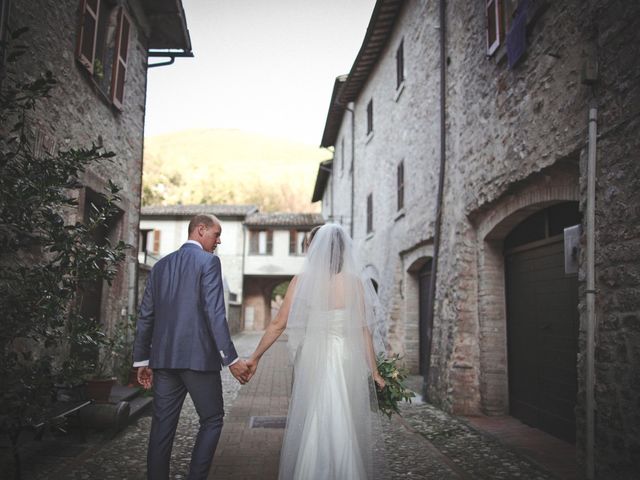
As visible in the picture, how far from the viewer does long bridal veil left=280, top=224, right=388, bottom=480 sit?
2.97 meters

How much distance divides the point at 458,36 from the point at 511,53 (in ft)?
6.72

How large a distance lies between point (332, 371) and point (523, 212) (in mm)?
3188

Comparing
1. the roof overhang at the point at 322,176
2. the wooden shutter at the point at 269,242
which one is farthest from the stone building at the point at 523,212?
the wooden shutter at the point at 269,242

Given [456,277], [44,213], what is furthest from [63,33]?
[456,277]

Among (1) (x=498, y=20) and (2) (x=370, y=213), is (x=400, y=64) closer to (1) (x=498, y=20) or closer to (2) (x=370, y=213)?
(2) (x=370, y=213)

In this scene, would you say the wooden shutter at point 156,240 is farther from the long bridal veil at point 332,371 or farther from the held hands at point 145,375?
the long bridal veil at point 332,371

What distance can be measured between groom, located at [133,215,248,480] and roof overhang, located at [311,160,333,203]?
17.4 metres

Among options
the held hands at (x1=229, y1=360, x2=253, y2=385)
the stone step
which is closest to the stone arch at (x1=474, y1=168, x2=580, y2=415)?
the held hands at (x1=229, y1=360, x2=253, y2=385)

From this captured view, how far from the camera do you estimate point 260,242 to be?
27.5 meters

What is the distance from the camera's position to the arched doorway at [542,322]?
4715 millimetres

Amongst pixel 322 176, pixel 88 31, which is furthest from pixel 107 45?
pixel 322 176

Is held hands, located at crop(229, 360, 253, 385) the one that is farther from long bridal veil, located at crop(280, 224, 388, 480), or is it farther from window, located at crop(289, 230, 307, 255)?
window, located at crop(289, 230, 307, 255)

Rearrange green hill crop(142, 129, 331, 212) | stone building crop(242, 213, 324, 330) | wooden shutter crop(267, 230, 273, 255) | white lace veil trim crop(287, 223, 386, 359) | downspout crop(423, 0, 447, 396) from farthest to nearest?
green hill crop(142, 129, 331, 212), wooden shutter crop(267, 230, 273, 255), stone building crop(242, 213, 324, 330), downspout crop(423, 0, 447, 396), white lace veil trim crop(287, 223, 386, 359)

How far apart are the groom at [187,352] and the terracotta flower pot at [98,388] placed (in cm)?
204
